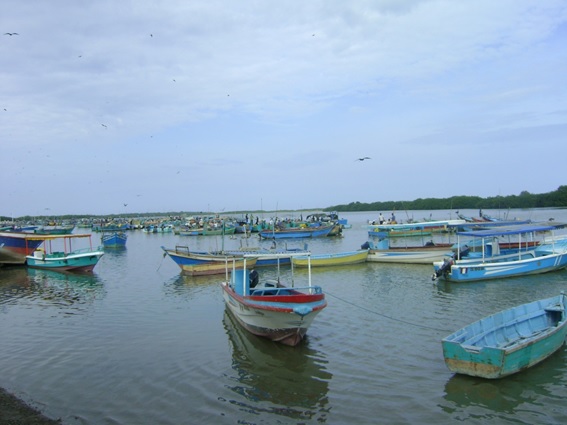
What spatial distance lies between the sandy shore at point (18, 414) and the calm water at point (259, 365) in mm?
336

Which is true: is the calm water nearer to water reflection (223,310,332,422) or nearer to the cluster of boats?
water reflection (223,310,332,422)

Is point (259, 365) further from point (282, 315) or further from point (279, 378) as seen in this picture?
point (282, 315)

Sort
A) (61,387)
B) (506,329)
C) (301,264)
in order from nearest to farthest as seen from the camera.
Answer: (61,387) < (506,329) < (301,264)

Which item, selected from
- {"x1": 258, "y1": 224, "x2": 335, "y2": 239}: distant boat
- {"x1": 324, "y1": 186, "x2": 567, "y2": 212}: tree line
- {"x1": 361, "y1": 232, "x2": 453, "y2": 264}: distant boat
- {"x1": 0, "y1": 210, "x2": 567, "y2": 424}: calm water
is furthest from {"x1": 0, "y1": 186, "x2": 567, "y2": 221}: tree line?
{"x1": 0, "y1": 210, "x2": 567, "y2": 424}: calm water

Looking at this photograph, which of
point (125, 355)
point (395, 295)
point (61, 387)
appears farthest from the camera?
point (395, 295)

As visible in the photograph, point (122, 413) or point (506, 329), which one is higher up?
point (506, 329)

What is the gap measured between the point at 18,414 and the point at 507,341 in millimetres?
10011

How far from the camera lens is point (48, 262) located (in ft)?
90.5

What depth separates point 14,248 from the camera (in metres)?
29.9

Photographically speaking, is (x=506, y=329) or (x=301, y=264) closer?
(x=506, y=329)

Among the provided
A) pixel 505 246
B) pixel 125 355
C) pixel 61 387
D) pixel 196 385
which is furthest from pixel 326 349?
A: pixel 505 246

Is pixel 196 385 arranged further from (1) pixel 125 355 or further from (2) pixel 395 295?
(2) pixel 395 295

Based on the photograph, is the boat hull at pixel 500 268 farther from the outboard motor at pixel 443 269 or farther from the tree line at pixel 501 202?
the tree line at pixel 501 202

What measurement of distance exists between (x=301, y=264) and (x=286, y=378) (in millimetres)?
17737
